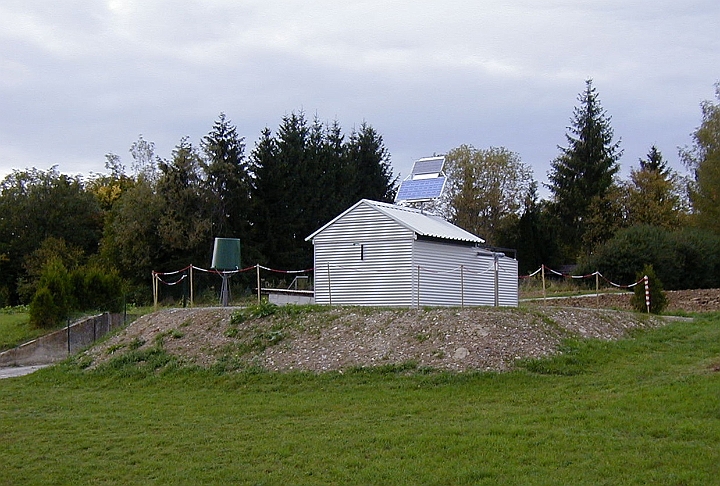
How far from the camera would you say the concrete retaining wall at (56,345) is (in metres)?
25.2

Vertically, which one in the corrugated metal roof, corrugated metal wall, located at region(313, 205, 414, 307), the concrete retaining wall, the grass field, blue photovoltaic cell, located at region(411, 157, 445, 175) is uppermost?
blue photovoltaic cell, located at region(411, 157, 445, 175)

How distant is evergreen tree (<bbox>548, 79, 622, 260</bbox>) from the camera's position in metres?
58.4

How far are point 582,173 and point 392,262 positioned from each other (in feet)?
130

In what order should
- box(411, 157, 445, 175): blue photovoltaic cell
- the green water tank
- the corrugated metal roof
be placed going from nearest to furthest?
the corrugated metal roof < the green water tank < box(411, 157, 445, 175): blue photovoltaic cell

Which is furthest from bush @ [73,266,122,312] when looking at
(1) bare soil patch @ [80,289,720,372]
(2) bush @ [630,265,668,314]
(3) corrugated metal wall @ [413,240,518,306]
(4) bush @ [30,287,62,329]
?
(2) bush @ [630,265,668,314]

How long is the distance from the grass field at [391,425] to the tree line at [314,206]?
23.0m

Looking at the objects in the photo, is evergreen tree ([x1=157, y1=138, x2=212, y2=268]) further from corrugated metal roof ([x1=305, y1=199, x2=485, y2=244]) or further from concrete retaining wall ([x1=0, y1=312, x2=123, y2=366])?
corrugated metal roof ([x1=305, y1=199, x2=485, y2=244])

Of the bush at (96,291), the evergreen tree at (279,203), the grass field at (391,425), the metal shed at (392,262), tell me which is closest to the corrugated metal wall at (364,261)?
the metal shed at (392,262)

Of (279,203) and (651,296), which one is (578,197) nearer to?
(279,203)

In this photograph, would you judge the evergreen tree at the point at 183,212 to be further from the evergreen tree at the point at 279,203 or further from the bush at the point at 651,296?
the bush at the point at 651,296

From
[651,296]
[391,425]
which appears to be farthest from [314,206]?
[391,425]

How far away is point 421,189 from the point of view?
1094 inches

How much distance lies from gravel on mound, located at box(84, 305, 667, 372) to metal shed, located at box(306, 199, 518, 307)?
420 centimetres

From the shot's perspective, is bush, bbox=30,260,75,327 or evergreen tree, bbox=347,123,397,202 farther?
evergreen tree, bbox=347,123,397,202
